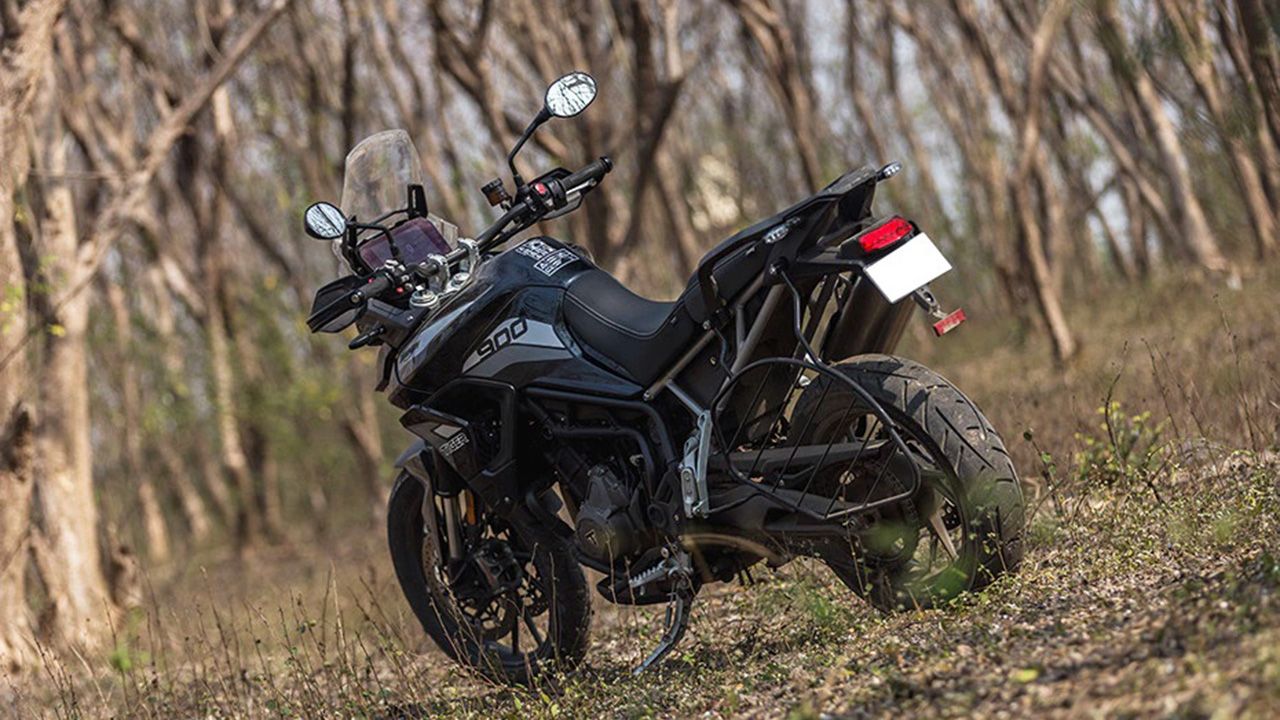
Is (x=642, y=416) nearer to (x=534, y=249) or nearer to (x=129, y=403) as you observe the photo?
(x=534, y=249)

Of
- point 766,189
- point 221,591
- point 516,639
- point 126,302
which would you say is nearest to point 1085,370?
point 516,639

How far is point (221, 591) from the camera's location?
15.1m

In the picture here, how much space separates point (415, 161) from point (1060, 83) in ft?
55.0

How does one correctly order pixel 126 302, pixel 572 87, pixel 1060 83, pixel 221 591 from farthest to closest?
pixel 126 302, pixel 1060 83, pixel 221 591, pixel 572 87

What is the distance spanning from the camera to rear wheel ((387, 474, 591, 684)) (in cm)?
545

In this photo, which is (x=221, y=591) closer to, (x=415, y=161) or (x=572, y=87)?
(x=415, y=161)

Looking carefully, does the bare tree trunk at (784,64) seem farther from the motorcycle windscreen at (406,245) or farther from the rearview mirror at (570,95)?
the rearview mirror at (570,95)

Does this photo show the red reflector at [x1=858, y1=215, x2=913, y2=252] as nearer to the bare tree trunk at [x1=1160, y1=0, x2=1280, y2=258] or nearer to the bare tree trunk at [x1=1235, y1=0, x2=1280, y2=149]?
the bare tree trunk at [x1=1235, y1=0, x2=1280, y2=149]

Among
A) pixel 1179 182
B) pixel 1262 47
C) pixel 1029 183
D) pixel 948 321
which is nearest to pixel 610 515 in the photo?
pixel 948 321

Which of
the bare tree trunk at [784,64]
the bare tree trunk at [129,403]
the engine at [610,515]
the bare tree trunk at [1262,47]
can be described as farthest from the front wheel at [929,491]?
the bare tree trunk at [129,403]

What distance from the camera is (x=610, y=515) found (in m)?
4.87

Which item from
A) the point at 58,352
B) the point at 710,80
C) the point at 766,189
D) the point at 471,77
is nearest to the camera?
the point at 58,352

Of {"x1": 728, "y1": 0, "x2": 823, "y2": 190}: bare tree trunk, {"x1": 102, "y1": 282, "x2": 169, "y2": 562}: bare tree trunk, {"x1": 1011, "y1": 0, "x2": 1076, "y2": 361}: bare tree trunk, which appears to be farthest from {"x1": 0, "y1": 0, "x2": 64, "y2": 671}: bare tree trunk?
{"x1": 102, "y1": 282, "x2": 169, "y2": 562}: bare tree trunk

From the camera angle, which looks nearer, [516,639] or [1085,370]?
[516,639]
